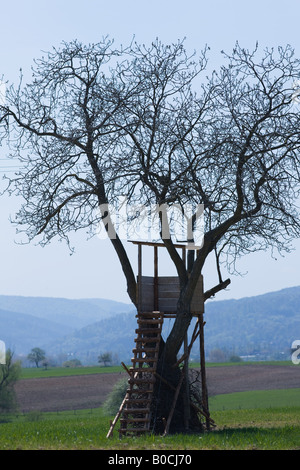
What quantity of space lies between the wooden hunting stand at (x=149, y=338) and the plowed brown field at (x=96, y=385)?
142ft

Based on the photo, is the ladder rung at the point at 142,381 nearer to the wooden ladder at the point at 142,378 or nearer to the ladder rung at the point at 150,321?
the wooden ladder at the point at 142,378

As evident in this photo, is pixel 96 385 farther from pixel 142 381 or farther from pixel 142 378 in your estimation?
pixel 142 381

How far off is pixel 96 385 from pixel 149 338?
227 ft

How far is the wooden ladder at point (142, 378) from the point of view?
18.9 metres

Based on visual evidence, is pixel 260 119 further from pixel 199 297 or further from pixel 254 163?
pixel 199 297

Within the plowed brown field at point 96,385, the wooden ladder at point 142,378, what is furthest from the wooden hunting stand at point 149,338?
the plowed brown field at point 96,385

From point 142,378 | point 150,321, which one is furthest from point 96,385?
point 150,321

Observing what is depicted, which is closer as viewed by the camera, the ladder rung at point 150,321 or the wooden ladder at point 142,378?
the wooden ladder at point 142,378

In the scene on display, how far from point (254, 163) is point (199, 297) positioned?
4.37m

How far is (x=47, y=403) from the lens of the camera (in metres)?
67.9

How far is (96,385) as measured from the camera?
87.3 m

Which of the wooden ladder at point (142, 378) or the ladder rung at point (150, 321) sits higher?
the ladder rung at point (150, 321)
